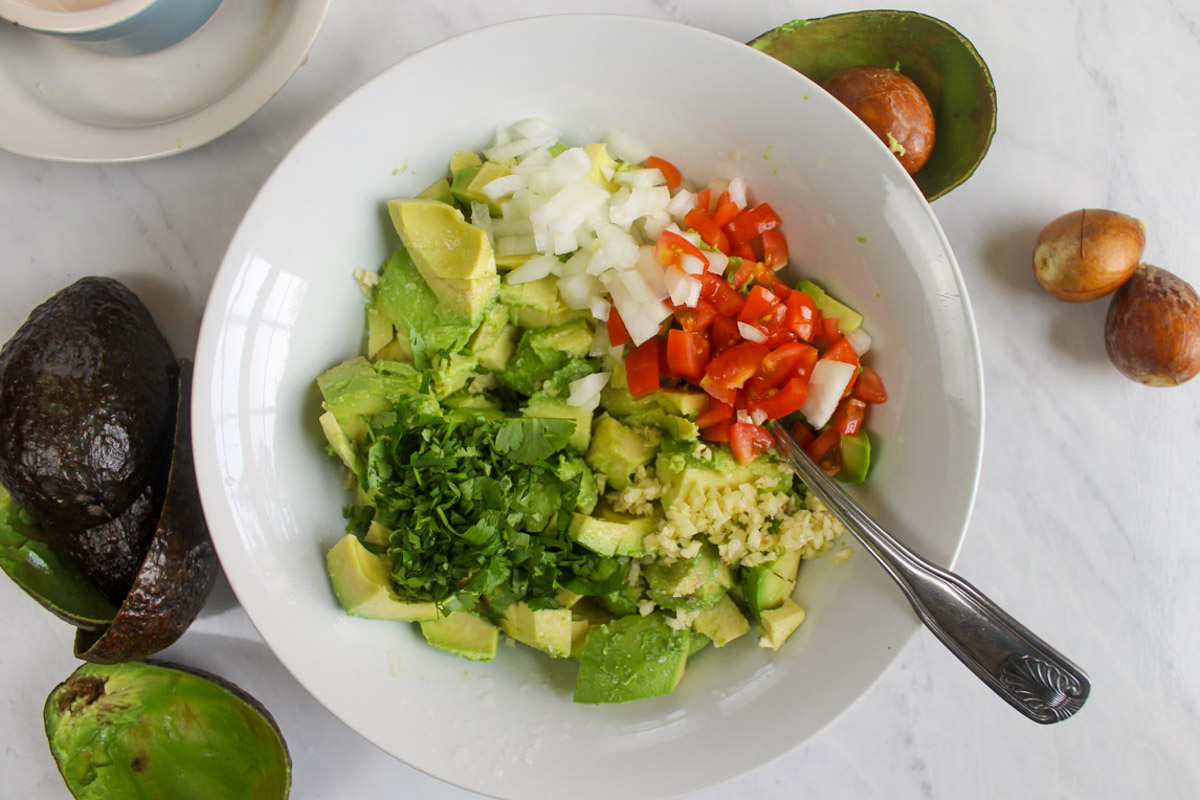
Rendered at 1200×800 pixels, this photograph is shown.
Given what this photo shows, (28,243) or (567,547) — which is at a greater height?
(28,243)

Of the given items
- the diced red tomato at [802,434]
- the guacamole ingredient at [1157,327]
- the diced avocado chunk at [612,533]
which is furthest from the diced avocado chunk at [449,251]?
the guacamole ingredient at [1157,327]

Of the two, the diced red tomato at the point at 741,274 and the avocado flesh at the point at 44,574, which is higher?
the diced red tomato at the point at 741,274

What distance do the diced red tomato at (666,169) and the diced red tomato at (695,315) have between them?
0.85 feet

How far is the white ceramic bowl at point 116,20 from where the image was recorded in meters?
1.32

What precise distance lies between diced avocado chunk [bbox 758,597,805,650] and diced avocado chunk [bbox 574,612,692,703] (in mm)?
138

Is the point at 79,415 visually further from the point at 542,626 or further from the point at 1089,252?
the point at 1089,252

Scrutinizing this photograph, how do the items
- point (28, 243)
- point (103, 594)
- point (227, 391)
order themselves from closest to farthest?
point (227, 391) → point (103, 594) → point (28, 243)

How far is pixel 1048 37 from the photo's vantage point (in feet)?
5.60

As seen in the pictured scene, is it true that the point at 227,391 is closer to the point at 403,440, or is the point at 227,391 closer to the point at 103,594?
the point at 403,440

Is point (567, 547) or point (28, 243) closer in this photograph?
point (567, 547)

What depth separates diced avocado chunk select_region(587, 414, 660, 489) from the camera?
1.39 meters

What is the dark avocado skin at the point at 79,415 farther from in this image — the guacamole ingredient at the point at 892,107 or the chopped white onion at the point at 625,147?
the guacamole ingredient at the point at 892,107

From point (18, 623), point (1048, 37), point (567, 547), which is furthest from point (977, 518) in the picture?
point (18, 623)

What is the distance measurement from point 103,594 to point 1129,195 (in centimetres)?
229
